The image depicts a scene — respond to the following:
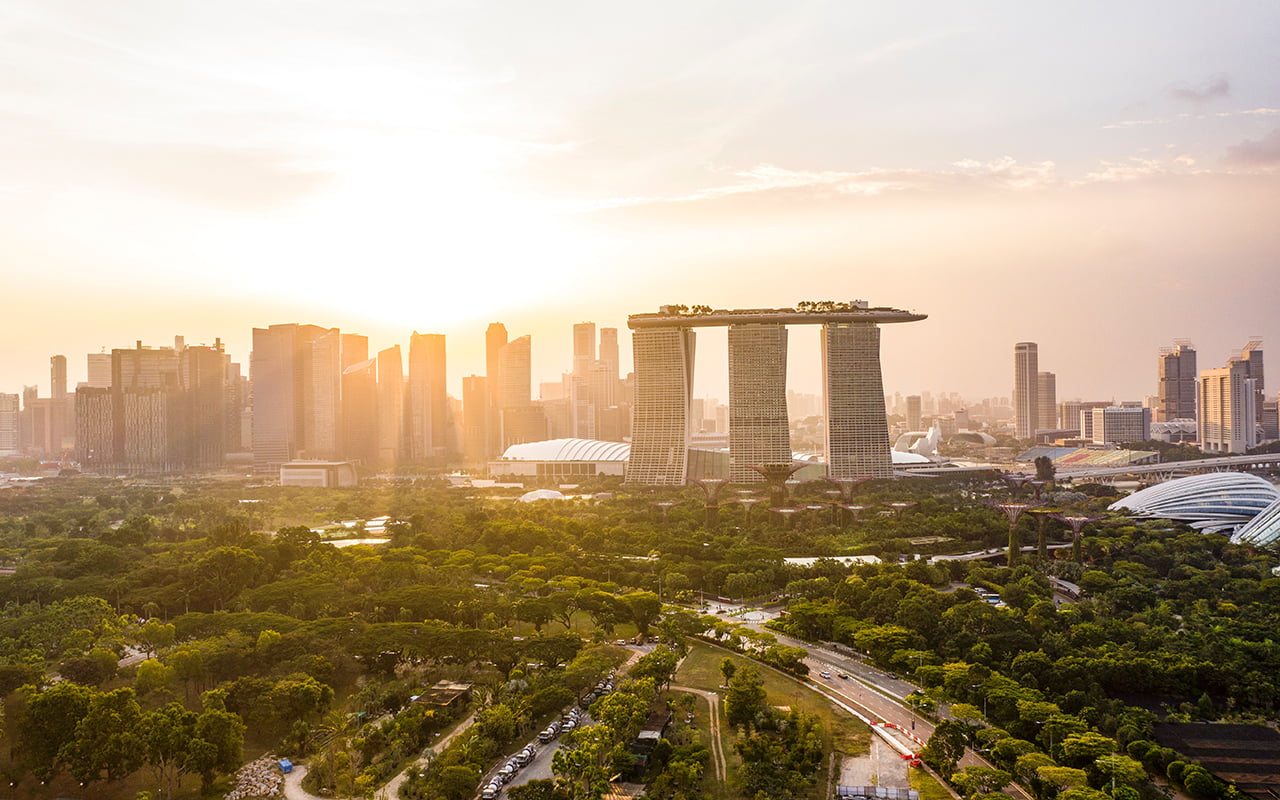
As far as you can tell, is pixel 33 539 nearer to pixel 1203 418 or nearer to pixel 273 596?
pixel 273 596

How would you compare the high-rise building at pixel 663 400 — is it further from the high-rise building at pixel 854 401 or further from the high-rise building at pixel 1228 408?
the high-rise building at pixel 1228 408

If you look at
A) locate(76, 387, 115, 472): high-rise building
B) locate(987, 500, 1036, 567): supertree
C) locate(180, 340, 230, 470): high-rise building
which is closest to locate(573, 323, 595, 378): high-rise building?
locate(180, 340, 230, 470): high-rise building

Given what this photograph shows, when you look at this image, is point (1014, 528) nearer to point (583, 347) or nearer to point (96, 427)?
point (583, 347)

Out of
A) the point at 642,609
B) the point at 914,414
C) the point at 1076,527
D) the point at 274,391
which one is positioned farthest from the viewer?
the point at 914,414

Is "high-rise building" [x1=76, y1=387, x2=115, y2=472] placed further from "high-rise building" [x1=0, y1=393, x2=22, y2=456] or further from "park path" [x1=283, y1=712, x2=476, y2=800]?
"park path" [x1=283, y1=712, x2=476, y2=800]

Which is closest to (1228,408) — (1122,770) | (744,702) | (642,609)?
(642,609)

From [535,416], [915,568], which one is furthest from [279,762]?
[535,416]
